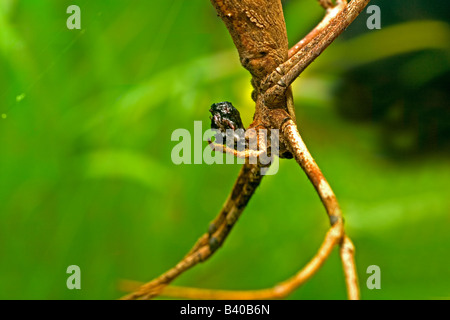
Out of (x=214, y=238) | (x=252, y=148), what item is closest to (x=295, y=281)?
(x=252, y=148)

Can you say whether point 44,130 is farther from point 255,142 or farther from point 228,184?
point 255,142

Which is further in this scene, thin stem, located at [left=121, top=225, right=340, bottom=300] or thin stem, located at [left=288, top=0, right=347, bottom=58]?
thin stem, located at [left=288, top=0, right=347, bottom=58]

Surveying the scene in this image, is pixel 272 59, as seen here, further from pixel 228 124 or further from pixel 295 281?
pixel 295 281

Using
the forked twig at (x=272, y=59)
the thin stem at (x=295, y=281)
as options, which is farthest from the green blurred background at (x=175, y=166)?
the thin stem at (x=295, y=281)

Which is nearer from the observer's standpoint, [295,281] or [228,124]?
[295,281]

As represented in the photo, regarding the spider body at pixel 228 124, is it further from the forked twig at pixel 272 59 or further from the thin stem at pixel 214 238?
the thin stem at pixel 214 238

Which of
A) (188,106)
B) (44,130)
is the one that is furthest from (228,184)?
(44,130)

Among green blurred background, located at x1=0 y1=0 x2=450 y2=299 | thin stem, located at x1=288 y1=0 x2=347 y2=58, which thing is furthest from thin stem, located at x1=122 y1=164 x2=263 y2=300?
green blurred background, located at x1=0 y1=0 x2=450 y2=299

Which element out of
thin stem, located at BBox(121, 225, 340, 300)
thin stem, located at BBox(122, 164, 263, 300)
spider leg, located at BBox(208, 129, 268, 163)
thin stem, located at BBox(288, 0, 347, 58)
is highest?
thin stem, located at BBox(288, 0, 347, 58)

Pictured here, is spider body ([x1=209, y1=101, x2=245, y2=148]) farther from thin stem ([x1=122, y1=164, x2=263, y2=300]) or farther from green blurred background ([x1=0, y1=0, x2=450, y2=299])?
green blurred background ([x1=0, y1=0, x2=450, y2=299])
